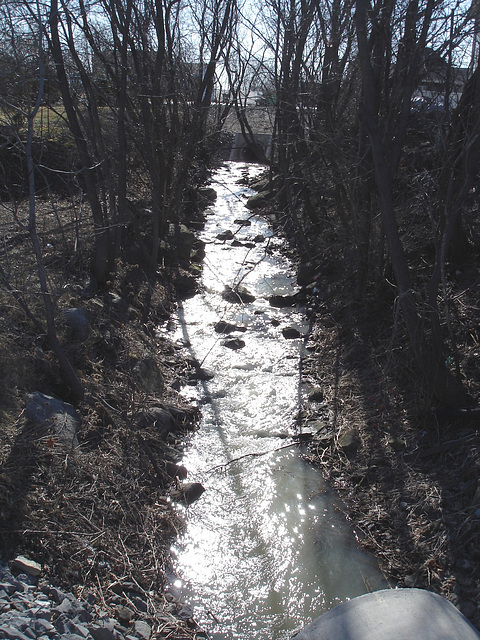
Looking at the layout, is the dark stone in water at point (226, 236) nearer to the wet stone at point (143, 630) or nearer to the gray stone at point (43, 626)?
the wet stone at point (143, 630)

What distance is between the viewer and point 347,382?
6.42 metres

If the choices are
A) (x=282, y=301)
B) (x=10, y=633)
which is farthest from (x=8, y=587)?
(x=282, y=301)

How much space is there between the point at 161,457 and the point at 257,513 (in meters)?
1.08

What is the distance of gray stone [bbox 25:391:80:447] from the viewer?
14.5ft

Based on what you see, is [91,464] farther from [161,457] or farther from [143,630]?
[143,630]

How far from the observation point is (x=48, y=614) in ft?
9.93

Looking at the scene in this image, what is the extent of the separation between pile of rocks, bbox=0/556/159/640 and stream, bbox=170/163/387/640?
59 cm

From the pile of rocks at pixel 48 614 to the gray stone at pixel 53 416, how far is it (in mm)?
1206

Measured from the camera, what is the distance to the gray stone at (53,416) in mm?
4430

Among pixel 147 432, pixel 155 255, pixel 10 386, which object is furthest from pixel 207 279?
pixel 10 386

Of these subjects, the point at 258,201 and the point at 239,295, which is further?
the point at 258,201

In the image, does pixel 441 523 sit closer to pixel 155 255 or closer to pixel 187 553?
pixel 187 553

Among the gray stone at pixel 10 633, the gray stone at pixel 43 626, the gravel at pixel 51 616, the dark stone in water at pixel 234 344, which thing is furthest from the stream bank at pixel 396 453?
the gray stone at pixel 10 633

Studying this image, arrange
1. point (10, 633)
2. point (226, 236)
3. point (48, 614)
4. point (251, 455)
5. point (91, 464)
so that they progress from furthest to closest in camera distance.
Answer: point (226, 236) → point (251, 455) → point (91, 464) → point (48, 614) → point (10, 633)
